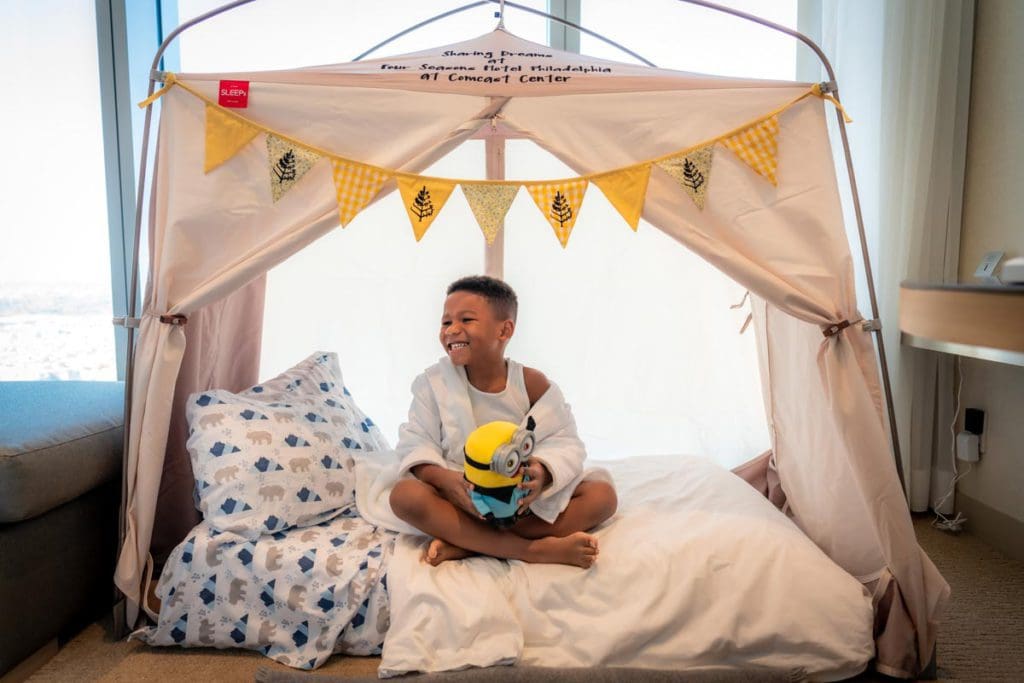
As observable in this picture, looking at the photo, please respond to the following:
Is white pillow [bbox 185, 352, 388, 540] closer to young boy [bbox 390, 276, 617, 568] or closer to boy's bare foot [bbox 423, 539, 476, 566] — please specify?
young boy [bbox 390, 276, 617, 568]

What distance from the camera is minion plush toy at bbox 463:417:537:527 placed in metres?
1.58

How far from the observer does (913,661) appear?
157 cm

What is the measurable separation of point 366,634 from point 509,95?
1.36m

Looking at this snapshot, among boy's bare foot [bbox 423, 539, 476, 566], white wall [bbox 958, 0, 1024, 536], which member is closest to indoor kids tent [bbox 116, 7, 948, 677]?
boy's bare foot [bbox 423, 539, 476, 566]

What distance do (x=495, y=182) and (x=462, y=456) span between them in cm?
73

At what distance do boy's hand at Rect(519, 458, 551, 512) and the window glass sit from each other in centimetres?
230

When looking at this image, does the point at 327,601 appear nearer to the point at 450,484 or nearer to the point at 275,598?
the point at 275,598

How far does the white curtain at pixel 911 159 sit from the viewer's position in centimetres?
251

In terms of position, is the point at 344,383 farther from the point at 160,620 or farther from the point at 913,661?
the point at 913,661

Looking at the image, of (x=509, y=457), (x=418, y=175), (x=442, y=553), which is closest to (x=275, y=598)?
(x=442, y=553)

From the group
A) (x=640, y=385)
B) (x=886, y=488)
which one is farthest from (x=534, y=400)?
(x=886, y=488)

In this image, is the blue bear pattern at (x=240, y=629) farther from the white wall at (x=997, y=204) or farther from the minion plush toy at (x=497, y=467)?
the white wall at (x=997, y=204)

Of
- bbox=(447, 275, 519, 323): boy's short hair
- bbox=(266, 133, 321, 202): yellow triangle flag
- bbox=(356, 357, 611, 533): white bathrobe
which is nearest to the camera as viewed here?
bbox=(266, 133, 321, 202): yellow triangle flag

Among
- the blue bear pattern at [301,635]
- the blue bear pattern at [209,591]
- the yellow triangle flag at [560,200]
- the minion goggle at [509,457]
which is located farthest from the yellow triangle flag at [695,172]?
the blue bear pattern at [209,591]
